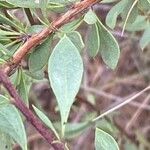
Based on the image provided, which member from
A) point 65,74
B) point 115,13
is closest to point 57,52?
point 65,74

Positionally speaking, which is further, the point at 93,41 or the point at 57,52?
the point at 93,41

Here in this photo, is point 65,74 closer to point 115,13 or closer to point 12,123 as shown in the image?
point 12,123

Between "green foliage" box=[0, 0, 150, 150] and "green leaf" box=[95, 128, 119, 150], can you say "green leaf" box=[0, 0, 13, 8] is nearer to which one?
"green foliage" box=[0, 0, 150, 150]

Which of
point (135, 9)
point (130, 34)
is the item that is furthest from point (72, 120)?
point (135, 9)

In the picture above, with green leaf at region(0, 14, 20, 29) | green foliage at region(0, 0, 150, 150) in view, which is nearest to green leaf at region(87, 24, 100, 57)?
green foliage at region(0, 0, 150, 150)

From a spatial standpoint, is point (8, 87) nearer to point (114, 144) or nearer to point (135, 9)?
point (114, 144)
